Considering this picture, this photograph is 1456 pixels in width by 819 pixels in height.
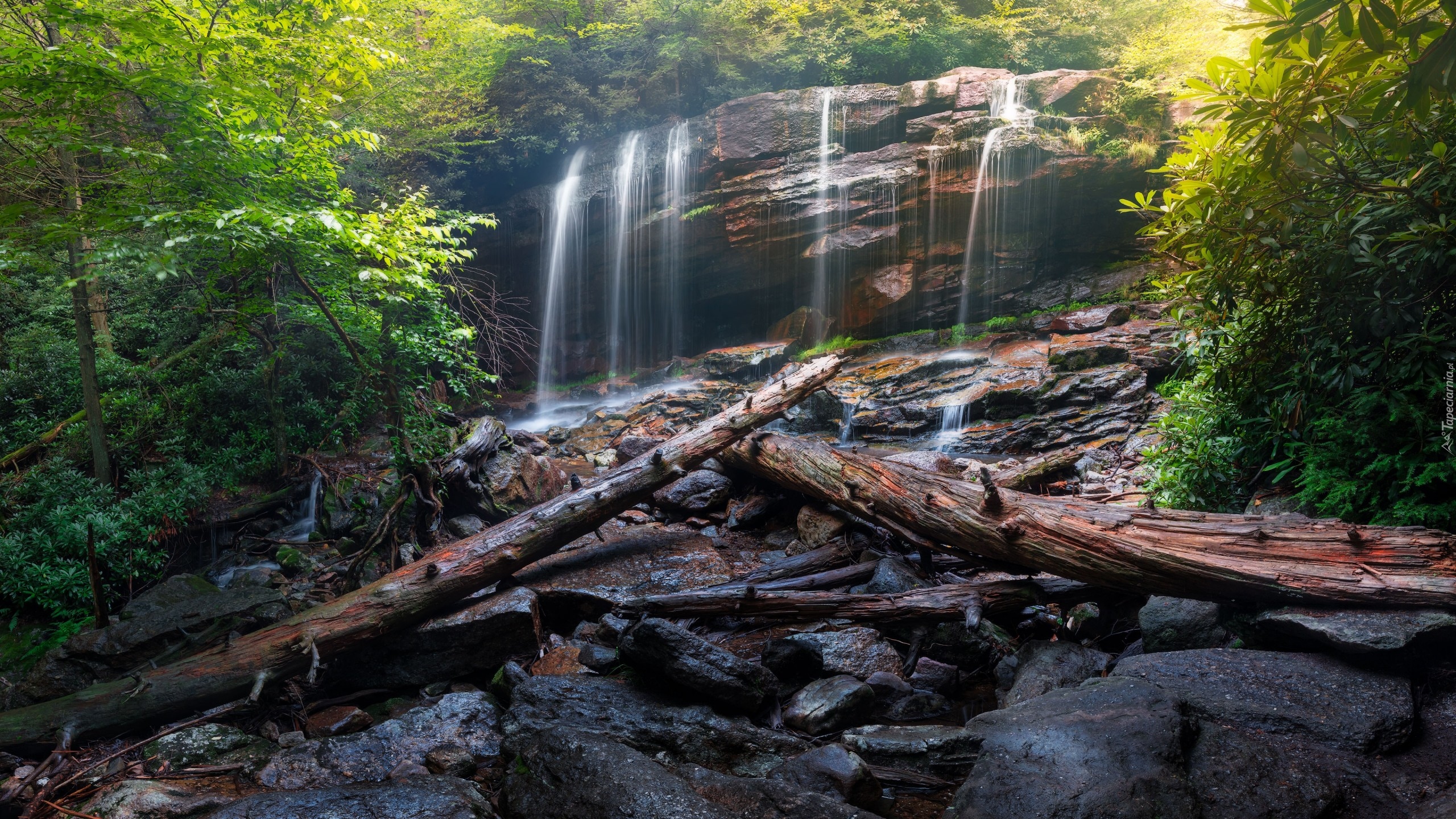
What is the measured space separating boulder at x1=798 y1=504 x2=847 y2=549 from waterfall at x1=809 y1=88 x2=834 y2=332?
12.0 meters

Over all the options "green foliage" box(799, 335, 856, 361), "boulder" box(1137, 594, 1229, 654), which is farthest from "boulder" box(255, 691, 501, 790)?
"green foliage" box(799, 335, 856, 361)

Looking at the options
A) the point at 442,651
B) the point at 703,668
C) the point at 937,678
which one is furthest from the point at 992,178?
the point at 442,651

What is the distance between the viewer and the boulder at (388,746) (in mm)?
3576

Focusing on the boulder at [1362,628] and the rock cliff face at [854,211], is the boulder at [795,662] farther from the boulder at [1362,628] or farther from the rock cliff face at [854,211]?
the rock cliff face at [854,211]

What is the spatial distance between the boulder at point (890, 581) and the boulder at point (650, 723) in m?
1.68

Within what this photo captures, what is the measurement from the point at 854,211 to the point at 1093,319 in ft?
20.5

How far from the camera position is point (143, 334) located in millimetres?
10609

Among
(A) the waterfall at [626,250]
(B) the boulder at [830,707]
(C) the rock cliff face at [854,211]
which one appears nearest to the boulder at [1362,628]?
(B) the boulder at [830,707]

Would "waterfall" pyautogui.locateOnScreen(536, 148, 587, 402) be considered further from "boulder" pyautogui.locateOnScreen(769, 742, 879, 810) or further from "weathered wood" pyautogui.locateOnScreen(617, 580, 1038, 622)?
"boulder" pyautogui.locateOnScreen(769, 742, 879, 810)

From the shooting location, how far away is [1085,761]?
267cm

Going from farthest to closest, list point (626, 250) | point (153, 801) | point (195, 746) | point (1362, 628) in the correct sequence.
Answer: point (626, 250)
point (195, 746)
point (153, 801)
point (1362, 628)

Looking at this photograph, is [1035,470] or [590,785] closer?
[590,785]

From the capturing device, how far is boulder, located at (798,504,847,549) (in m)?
6.17

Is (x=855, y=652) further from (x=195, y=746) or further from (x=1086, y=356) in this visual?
(x=1086, y=356)
